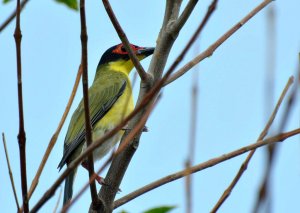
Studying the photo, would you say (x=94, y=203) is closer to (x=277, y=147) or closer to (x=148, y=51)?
(x=277, y=147)

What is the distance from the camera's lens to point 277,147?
0.91m

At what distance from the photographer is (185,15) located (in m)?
2.37

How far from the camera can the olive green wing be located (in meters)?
4.44

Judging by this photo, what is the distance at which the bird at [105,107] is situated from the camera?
445cm

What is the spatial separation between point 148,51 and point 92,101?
0.86 m

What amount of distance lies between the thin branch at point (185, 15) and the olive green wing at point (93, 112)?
218 centimetres

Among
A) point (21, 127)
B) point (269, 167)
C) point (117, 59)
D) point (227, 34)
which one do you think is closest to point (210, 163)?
point (227, 34)

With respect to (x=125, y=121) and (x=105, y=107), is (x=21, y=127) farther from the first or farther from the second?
(x=105, y=107)

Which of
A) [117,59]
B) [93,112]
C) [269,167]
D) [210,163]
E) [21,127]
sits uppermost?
[117,59]

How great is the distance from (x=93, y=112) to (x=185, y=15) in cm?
273

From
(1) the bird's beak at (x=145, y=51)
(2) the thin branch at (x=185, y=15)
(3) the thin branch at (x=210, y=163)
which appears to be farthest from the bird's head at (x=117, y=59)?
(3) the thin branch at (x=210, y=163)

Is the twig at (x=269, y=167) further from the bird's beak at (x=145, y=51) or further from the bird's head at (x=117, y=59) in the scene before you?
the bird's head at (x=117, y=59)

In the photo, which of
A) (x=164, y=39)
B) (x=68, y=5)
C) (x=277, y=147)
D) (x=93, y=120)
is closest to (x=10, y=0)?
(x=68, y=5)

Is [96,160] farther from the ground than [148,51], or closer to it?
closer to it
